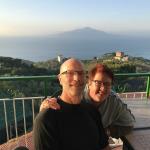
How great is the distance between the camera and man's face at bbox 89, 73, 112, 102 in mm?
2901

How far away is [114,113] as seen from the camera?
9.99 feet

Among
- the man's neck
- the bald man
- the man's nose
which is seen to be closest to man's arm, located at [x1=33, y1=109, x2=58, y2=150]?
the bald man

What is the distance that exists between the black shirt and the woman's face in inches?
10.7

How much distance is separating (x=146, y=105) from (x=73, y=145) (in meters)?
1.63

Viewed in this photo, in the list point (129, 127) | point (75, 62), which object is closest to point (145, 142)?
point (129, 127)

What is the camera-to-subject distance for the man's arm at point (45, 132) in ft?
7.45

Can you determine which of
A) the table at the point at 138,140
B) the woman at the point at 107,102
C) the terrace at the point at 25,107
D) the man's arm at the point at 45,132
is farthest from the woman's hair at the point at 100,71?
the terrace at the point at 25,107

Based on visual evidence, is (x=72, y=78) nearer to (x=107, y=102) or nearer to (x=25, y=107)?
(x=107, y=102)

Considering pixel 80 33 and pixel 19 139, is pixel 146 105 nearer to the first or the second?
pixel 19 139

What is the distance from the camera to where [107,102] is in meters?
3.05

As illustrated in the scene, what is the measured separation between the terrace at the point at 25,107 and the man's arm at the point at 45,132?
1.49m

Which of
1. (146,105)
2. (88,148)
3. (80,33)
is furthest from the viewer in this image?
(80,33)

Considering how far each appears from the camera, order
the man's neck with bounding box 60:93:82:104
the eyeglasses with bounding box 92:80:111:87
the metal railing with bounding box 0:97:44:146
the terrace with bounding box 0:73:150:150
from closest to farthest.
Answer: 1. the man's neck with bounding box 60:93:82:104
2. the eyeglasses with bounding box 92:80:111:87
3. the terrace with bounding box 0:73:150:150
4. the metal railing with bounding box 0:97:44:146

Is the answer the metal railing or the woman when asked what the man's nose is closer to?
the woman
